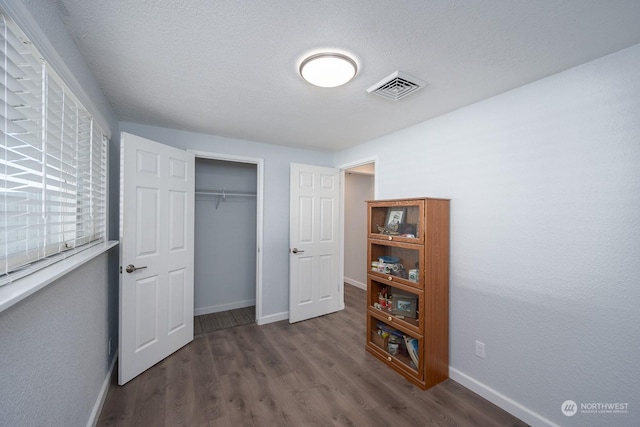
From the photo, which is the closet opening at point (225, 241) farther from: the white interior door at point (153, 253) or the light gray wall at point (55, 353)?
the light gray wall at point (55, 353)

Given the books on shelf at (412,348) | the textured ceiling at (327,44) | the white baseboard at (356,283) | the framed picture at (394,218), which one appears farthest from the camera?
the white baseboard at (356,283)

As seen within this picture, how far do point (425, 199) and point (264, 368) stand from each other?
2.07 meters

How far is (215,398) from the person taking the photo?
196 centimetres

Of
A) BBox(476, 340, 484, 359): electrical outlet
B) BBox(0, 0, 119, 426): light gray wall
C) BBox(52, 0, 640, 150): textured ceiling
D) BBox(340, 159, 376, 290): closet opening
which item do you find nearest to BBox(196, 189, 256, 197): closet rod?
BBox(52, 0, 640, 150): textured ceiling

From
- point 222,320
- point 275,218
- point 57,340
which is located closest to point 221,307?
point 222,320

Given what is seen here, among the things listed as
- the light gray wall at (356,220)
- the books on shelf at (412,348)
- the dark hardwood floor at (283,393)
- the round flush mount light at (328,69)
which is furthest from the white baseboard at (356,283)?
the round flush mount light at (328,69)

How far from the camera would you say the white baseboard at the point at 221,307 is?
11.8ft

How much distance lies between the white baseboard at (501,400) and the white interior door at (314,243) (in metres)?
1.77

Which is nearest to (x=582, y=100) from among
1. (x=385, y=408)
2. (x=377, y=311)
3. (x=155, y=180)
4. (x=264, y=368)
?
(x=377, y=311)

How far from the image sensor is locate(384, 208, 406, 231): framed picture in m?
2.48

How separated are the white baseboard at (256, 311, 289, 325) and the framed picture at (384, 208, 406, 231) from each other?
1.89 meters

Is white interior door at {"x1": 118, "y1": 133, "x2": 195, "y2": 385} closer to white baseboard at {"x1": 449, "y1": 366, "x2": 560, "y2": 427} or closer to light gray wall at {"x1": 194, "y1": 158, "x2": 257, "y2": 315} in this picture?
light gray wall at {"x1": 194, "y1": 158, "x2": 257, "y2": 315}

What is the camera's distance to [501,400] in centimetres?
190

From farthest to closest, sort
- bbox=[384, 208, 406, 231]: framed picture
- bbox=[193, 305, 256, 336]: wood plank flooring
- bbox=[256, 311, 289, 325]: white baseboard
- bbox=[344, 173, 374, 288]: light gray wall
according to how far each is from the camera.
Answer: bbox=[344, 173, 374, 288]: light gray wall < bbox=[256, 311, 289, 325]: white baseboard < bbox=[193, 305, 256, 336]: wood plank flooring < bbox=[384, 208, 406, 231]: framed picture
